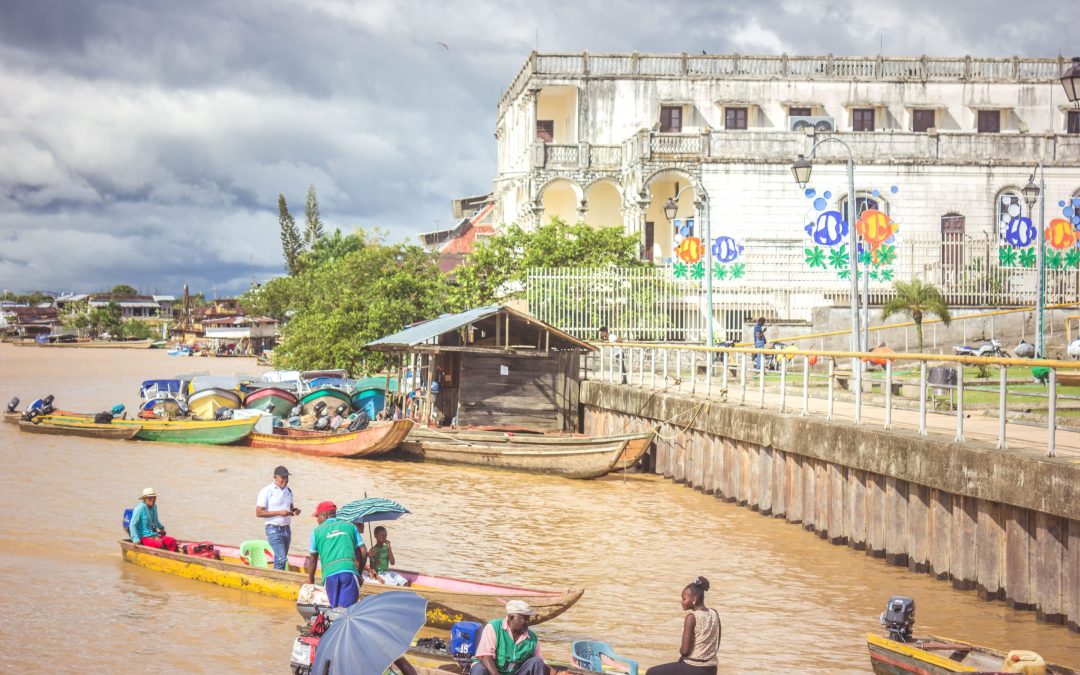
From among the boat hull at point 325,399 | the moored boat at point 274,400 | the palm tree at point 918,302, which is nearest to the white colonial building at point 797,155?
the palm tree at point 918,302

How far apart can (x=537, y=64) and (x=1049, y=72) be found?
2309 centimetres

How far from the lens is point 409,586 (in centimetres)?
1445

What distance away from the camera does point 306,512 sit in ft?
75.2

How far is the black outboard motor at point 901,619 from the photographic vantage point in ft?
39.1

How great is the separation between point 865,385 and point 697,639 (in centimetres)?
Result: 1830

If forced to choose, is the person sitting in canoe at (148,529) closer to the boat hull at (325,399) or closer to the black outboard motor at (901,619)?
the black outboard motor at (901,619)

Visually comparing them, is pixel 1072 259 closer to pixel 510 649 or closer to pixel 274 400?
pixel 274 400

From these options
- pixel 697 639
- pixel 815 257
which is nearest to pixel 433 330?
pixel 815 257

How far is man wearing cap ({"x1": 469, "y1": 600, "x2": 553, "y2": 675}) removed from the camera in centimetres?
1026

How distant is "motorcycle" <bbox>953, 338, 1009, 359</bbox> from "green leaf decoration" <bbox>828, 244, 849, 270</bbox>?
6708 millimetres

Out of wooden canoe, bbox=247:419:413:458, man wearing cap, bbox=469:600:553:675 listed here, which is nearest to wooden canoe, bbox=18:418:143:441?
wooden canoe, bbox=247:419:413:458

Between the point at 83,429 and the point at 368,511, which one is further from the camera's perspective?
the point at 83,429

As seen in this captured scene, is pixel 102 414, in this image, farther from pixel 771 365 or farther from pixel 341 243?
pixel 341 243

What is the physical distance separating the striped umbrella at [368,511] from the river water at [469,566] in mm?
1719
